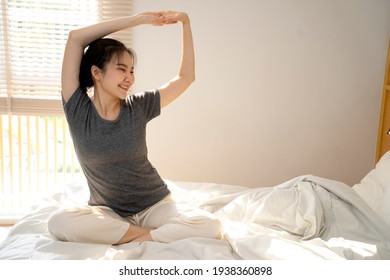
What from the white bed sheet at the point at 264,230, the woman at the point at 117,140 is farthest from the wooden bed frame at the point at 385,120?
the woman at the point at 117,140

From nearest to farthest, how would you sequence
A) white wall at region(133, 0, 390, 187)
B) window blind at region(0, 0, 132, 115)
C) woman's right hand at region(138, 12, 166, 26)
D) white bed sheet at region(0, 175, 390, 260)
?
white bed sheet at region(0, 175, 390, 260)
woman's right hand at region(138, 12, 166, 26)
window blind at region(0, 0, 132, 115)
white wall at region(133, 0, 390, 187)

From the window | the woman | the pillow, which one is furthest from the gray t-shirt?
the window

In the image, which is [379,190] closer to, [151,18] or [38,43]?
[151,18]

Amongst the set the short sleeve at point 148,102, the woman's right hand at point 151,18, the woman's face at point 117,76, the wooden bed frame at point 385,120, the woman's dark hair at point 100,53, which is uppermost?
the woman's right hand at point 151,18

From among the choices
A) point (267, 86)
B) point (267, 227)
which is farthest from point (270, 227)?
point (267, 86)

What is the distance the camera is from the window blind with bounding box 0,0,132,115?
297 cm

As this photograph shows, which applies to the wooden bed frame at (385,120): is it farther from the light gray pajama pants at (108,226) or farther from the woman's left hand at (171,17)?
the light gray pajama pants at (108,226)

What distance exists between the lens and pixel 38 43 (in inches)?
118

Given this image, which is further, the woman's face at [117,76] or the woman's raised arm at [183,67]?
the woman's raised arm at [183,67]

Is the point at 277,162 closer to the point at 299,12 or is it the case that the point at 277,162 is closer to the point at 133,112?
the point at 299,12

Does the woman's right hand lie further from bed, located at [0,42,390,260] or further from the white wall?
the white wall

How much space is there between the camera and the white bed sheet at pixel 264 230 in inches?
64.5


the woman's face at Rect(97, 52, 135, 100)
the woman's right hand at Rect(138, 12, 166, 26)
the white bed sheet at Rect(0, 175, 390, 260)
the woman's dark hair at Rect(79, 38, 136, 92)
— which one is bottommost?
the white bed sheet at Rect(0, 175, 390, 260)

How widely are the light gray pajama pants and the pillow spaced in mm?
669
